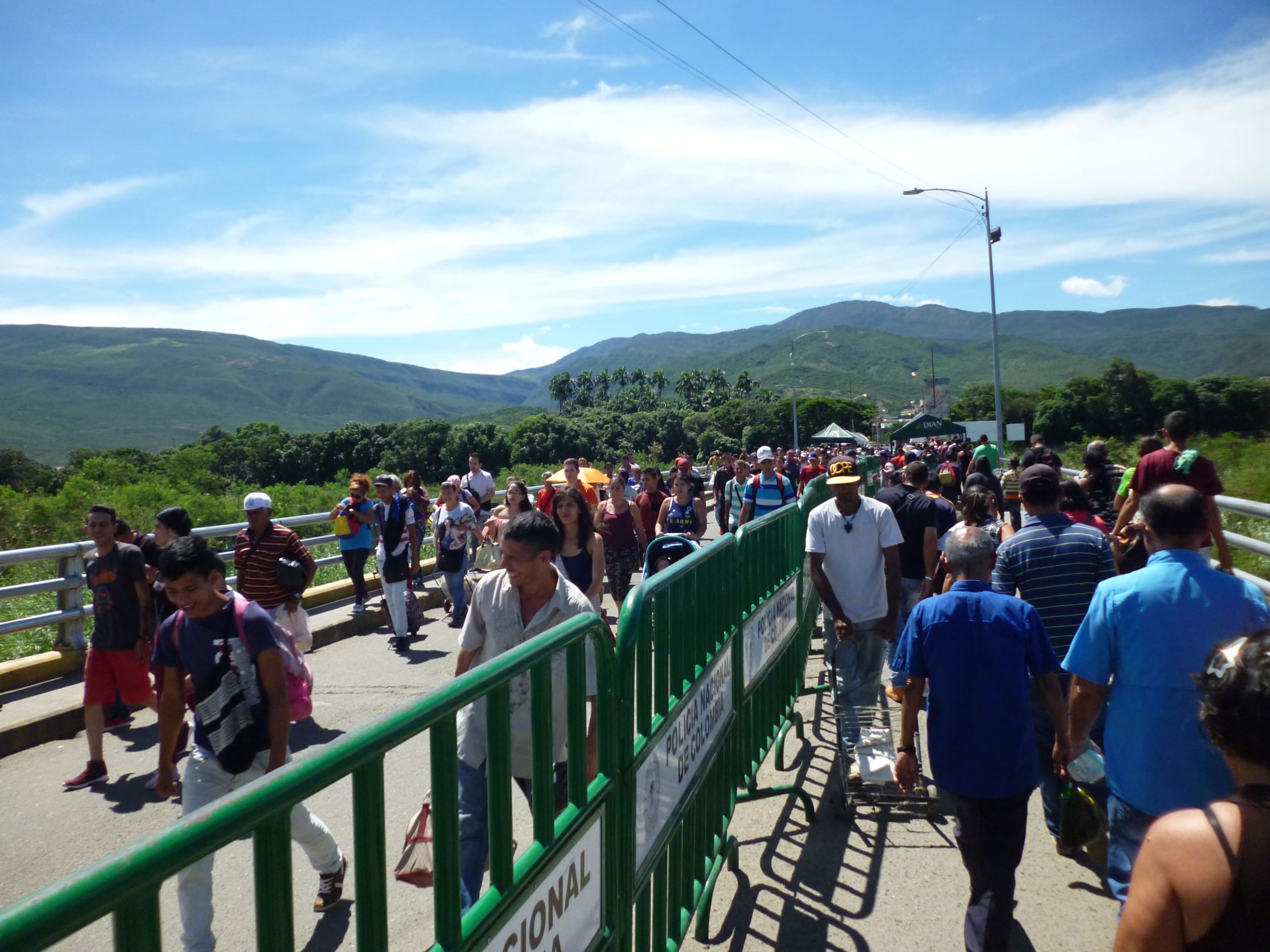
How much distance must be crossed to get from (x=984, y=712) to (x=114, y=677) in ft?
18.0

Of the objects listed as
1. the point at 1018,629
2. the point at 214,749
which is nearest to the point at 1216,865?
the point at 1018,629

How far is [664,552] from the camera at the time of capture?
5445mm

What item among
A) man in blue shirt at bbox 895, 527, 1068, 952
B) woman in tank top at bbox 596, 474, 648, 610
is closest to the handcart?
man in blue shirt at bbox 895, 527, 1068, 952

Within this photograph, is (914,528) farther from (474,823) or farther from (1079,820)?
(474,823)

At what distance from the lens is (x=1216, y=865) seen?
160 cm

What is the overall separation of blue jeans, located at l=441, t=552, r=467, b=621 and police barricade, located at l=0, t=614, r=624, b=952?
7.91m

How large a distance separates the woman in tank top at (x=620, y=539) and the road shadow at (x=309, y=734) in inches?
123

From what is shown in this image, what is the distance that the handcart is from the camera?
495 cm

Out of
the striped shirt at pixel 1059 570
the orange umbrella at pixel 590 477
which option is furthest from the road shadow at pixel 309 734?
the orange umbrella at pixel 590 477

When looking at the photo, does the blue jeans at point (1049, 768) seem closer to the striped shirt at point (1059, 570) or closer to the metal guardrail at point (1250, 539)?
the striped shirt at point (1059, 570)

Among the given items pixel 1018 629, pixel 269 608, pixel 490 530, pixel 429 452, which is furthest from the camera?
pixel 429 452

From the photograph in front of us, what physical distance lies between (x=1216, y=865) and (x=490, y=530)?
818 cm

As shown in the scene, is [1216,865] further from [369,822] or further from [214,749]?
[214,749]

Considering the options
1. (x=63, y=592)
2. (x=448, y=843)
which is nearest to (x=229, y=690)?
Answer: (x=448, y=843)
